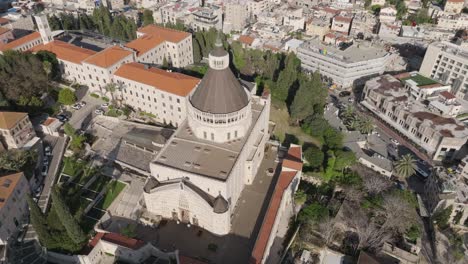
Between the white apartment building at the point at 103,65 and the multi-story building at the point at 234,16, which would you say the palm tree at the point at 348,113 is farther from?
the multi-story building at the point at 234,16

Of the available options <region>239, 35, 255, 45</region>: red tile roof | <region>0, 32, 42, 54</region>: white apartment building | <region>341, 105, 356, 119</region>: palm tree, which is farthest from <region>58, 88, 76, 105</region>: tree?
<region>341, 105, 356, 119</region>: palm tree

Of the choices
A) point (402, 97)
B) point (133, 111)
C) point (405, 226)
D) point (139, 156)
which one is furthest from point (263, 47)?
point (405, 226)

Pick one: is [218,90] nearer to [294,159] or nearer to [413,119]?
[294,159]

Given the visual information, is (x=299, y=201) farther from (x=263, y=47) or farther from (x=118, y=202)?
(x=263, y=47)

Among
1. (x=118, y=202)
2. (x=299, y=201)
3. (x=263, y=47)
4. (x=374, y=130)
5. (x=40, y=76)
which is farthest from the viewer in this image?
(x=263, y=47)

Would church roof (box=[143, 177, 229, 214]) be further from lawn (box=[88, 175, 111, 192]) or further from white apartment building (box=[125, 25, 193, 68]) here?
white apartment building (box=[125, 25, 193, 68])

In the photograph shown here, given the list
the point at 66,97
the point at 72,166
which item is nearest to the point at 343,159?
the point at 72,166
